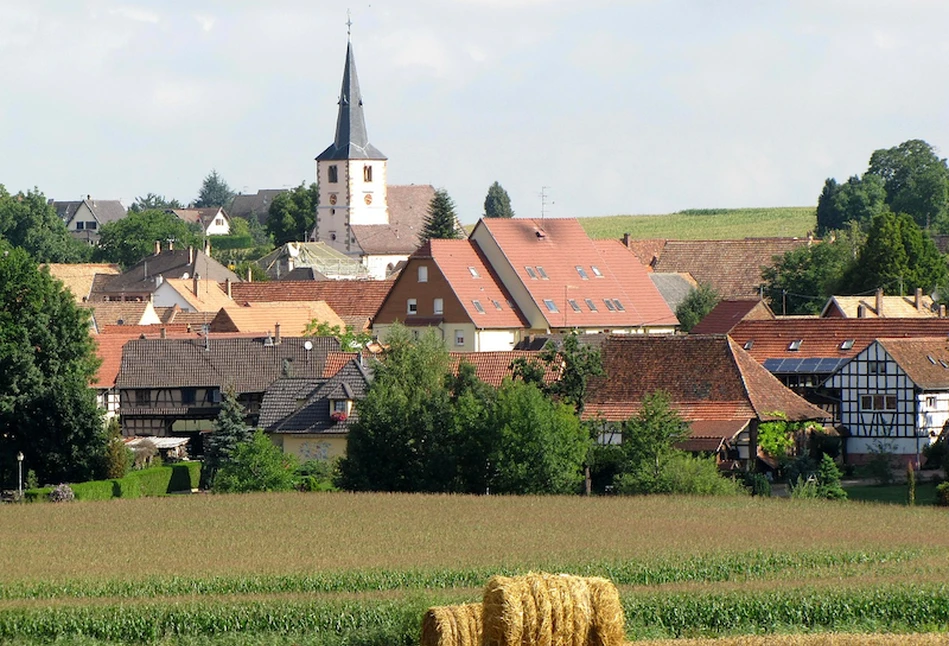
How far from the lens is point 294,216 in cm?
17862

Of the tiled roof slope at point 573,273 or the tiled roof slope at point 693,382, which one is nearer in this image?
the tiled roof slope at point 693,382

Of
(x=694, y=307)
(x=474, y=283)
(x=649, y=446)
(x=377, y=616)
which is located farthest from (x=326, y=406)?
(x=694, y=307)

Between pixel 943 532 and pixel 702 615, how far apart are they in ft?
46.5

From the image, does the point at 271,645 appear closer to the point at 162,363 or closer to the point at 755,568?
the point at 755,568

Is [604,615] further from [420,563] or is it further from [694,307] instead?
[694,307]

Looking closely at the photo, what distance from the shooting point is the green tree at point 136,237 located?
162375mm

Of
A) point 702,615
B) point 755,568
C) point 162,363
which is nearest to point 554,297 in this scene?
point 162,363

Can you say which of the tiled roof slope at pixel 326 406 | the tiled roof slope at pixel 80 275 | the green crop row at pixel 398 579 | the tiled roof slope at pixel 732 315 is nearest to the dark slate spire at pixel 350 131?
the tiled roof slope at pixel 80 275

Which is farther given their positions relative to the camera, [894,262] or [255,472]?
[894,262]

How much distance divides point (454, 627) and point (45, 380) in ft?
138

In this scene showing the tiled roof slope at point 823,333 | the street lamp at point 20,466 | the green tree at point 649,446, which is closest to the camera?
the green tree at point 649,446

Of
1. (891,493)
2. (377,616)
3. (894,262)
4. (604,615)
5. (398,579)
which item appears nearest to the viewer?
(604,615)

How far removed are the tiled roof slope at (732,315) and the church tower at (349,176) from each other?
286 ft

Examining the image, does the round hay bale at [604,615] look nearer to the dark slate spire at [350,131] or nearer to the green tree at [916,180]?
→ the green tree at [916,180]
